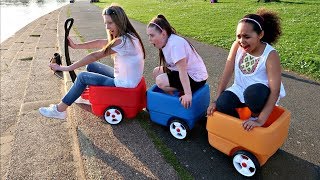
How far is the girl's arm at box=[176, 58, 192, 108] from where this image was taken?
3010 millimetres

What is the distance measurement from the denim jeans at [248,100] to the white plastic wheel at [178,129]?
464 millimetres

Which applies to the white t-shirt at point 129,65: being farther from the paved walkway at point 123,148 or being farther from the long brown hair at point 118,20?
the paved walkway at point 123,148

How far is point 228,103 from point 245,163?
0.53 m

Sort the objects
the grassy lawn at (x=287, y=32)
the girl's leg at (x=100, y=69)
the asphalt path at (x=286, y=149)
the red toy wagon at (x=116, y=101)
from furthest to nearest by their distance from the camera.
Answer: the grassy lawn at (x=287, y=32) < the girl's leg at (x=100, y=69) < the red toy wagon at (x=116, y=101) < the asphalt path at (x=286, y=149)

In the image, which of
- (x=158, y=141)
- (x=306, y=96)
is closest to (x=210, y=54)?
(x=306, y=96)

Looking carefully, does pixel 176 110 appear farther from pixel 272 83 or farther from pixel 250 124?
pixel 272 83

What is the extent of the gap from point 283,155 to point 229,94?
31.2 inches

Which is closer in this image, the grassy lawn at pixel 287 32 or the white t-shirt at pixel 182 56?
the white t-shirt at pixel 182 56

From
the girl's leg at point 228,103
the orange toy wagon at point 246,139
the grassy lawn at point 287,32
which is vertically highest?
the girl's leg at point 228,103

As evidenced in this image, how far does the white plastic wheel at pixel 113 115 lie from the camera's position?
3.50 m

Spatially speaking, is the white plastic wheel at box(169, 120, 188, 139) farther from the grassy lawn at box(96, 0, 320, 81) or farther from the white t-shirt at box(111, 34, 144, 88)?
the grassy lawn at box(96, 0, 320, 81)

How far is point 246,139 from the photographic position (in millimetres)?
2605

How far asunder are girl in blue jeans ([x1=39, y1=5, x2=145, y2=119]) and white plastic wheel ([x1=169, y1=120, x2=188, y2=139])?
0.61 metres

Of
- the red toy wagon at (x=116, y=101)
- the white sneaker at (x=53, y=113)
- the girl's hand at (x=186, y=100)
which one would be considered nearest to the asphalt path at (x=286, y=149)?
the red toy wagon at (x=116, y=101)
